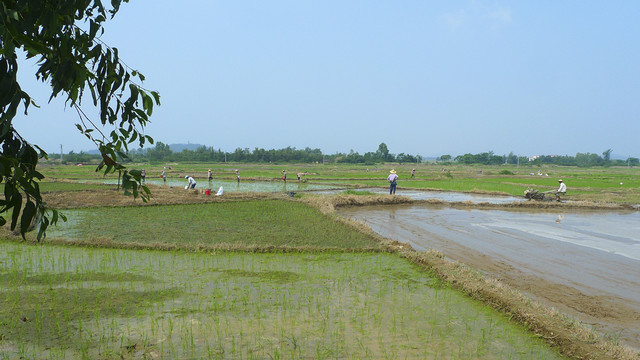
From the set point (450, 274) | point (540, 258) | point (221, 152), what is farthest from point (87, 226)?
point (221, 152)

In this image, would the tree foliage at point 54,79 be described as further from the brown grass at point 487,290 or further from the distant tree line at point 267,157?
the distant tree line at point 267,157

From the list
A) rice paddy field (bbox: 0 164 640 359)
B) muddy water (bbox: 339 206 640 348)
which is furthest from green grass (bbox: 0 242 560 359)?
muddy water (bbox: 339 206 640 348)

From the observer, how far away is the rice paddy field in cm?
409

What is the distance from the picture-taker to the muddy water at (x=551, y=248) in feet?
19.3

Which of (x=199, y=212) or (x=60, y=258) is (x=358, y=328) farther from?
(x=199, y=212)

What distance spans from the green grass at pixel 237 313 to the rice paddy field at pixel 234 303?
0.02 m

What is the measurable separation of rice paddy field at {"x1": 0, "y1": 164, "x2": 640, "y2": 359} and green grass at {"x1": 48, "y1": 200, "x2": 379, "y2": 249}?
12 centimetres

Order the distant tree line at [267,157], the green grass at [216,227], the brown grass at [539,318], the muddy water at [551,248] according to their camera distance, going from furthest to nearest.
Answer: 1. the distant tree line at [267,157]
2. the green grass at [216,227]
3. the muddy water at [551,248]
4. the brown grass at [539,318]

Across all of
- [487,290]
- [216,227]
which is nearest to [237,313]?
[487,290]

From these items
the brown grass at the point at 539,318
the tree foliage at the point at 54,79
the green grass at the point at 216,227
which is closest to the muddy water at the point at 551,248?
the brown grass at the point at 539,318

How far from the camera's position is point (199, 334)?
170 inches

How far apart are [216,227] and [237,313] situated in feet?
19.6

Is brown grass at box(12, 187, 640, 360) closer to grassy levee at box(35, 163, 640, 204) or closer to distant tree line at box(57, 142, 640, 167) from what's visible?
grassy levee at box(35, 163, 640, 204)

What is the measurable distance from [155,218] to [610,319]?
35.9 ft
